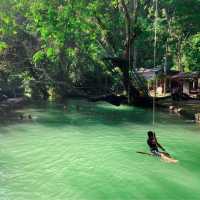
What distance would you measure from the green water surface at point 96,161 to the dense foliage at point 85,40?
6.24 m

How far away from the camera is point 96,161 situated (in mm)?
19312

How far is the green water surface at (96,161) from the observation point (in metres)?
14.6

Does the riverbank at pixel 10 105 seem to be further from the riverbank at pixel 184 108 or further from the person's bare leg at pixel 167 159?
the person's bare leg at pixel 167 159

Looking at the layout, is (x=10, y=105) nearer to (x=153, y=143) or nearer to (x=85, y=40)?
(x=85, y=40)


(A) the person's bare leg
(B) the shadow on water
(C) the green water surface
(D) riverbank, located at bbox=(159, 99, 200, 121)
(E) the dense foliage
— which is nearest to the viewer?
(C) the green water surface

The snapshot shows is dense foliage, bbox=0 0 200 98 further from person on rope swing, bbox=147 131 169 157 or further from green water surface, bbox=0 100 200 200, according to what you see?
person on rope swing, bbox=147 131 169 157

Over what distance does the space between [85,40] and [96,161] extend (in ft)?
70.6

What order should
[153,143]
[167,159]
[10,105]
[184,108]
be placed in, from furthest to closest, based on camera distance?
1. [10,105]
2. [184,108]
3. [153,143]
4. [167,159]

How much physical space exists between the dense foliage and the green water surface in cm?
624

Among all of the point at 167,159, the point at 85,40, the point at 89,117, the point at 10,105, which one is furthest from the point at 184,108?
the point at 10,105

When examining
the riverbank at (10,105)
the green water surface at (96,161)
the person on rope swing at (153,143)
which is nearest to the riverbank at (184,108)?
the green water surface at (96,161)

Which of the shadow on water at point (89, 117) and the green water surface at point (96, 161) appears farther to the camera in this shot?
the shadow on water at point (89, 117)

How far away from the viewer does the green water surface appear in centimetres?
1464

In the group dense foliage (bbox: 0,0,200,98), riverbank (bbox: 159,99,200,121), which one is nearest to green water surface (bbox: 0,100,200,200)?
riverbank (bbox: 159,99,200,121)
